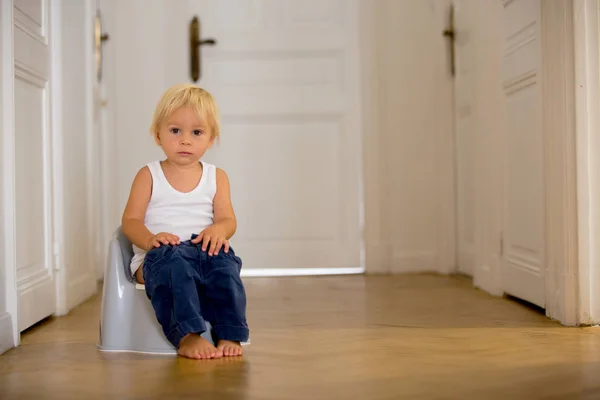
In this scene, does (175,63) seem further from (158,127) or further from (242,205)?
(158,127)

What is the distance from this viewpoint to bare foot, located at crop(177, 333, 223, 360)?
5.41ft

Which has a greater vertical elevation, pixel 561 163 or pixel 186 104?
pixel 186 104

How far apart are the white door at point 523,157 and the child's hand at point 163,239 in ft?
3.71

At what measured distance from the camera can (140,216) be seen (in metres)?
1.83

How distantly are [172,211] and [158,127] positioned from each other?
8.4 inches

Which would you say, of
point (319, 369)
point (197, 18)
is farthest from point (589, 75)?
point (197, 18)

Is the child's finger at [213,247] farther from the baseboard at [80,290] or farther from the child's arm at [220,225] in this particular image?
the baseboard at [80,290]

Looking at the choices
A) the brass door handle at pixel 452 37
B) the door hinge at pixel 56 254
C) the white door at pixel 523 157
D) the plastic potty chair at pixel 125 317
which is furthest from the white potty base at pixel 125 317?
the brass door handle at pixel 452 37

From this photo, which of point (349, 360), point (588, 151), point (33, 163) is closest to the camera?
point (349, 360)

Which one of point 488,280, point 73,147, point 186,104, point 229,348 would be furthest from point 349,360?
point 73,147

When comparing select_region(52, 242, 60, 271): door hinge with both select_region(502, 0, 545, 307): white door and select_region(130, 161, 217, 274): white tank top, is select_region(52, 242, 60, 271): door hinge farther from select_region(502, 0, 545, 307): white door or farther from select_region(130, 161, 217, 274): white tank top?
select_region(502, 0, 545, 307): white door

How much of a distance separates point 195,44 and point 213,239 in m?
1.79

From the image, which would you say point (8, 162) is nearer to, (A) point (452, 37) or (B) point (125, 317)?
(B) point (125, 317)

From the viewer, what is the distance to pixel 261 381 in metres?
1.45
